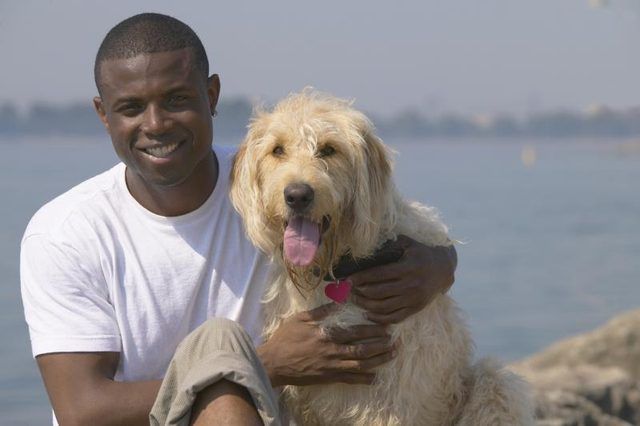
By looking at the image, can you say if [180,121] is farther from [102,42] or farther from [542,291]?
[542,291]

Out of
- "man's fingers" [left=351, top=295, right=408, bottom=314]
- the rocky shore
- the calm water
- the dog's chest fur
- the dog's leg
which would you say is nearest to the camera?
"man's fingers" [left=351, top=295, right=408, bottom=314]

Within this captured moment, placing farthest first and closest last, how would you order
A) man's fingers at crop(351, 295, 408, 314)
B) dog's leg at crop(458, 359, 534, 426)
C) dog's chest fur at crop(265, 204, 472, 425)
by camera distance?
dog's leg at crop(458, 359, 534, 426) < dog's chest fur at crop(265, 204, 472, 425) < man's fingers at crop(351, 295, 408, 314)

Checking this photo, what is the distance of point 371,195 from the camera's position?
4.44m

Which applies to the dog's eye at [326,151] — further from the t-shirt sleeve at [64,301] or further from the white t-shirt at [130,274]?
the t-shirt sleeve at [64,301]

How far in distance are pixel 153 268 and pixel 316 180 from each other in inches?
26.5

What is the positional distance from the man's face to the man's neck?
2.0 inches

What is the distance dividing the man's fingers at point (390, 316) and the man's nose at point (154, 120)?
961 mm

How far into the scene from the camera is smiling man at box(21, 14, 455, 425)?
4281mm

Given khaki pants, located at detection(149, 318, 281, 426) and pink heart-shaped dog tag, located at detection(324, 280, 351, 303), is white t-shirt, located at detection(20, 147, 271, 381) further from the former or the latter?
khaki pants, located at detection(149, 318, 281, 426)

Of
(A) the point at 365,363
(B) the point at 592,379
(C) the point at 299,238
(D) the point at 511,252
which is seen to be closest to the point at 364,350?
(A) the point at 365,363

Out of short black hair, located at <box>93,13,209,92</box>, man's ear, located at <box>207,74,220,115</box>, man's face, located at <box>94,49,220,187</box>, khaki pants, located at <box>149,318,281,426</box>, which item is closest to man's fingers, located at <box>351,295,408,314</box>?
khaki pants, located at <box>149,318,281,426</box>

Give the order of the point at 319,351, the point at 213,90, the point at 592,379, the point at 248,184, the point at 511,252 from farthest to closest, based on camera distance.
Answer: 1. the point at 511,252
2. the point at 592,379
3. the point at 213,90
4. the point at 319,351
5. the point at 248,184

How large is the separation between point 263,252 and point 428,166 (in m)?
53.3

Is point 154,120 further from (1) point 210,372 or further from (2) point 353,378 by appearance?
(2) point 353,378
